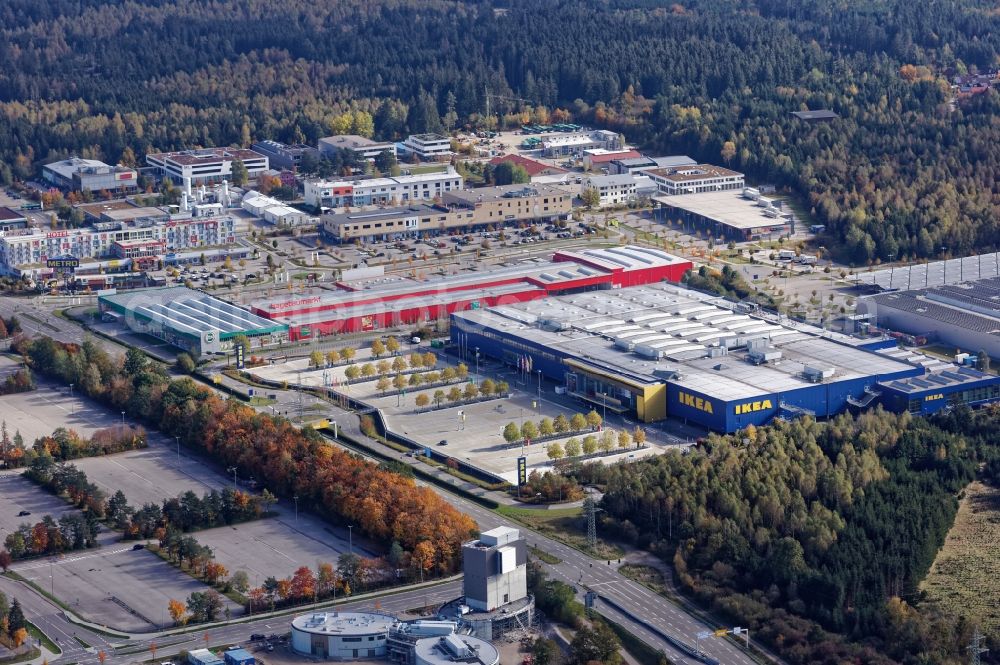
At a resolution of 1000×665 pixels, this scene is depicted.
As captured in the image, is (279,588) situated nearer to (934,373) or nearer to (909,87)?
(934,373)

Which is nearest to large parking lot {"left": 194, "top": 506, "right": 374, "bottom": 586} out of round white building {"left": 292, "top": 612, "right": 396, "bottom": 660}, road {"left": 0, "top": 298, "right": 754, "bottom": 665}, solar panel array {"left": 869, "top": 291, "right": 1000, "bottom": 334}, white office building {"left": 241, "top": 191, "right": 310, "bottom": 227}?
road {"left": 0, "top": 298, "right": 754, "bottom": 665}

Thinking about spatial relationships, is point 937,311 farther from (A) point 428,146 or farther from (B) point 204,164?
(B) point 204,164

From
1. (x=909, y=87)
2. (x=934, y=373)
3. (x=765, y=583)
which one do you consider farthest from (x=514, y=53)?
(x=765, y=583)

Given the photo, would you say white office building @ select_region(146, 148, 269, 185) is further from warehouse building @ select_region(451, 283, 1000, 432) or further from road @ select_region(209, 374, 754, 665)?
road @ select_region(209, 374, 754, 665)

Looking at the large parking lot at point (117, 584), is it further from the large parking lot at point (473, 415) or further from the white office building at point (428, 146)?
the white office building at point (428, 146)

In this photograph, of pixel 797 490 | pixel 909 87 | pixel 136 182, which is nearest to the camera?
pixel 797 490
